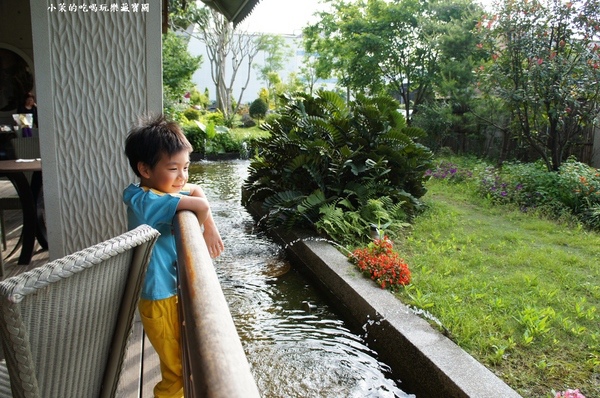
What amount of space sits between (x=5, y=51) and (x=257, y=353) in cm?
829

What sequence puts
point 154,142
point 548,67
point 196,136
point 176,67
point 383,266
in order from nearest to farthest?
point 154,142 < point 383,266 < point 548,67 < point 196,136 < point 176,67

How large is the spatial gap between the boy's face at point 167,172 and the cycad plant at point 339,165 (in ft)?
11.6

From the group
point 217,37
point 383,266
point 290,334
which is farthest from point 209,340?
point 217,37

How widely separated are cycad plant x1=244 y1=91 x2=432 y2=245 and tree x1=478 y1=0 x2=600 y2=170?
2.52m

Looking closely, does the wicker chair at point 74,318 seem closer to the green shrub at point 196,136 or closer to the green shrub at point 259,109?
the green shrub at point 196,136

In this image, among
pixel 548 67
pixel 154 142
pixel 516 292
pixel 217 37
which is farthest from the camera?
pixel 217 37

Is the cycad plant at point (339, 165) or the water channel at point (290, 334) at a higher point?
the cycad plant at point (339, 165)

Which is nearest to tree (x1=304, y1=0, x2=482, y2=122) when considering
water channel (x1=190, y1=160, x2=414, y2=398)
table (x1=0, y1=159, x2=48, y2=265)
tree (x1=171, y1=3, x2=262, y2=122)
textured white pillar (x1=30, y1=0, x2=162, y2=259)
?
water channel (x1=190, y1=160, x2=414, y2=398)

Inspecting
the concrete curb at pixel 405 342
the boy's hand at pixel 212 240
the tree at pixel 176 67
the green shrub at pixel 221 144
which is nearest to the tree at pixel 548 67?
the concrete curb at pixel 405 342

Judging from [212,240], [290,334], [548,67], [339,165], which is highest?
[548,67]

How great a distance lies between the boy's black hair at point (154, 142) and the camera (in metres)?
1.84

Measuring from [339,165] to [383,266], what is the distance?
89.5 inches

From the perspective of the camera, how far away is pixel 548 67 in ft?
25.0

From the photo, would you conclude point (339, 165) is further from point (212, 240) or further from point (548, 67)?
point (212, 240)
